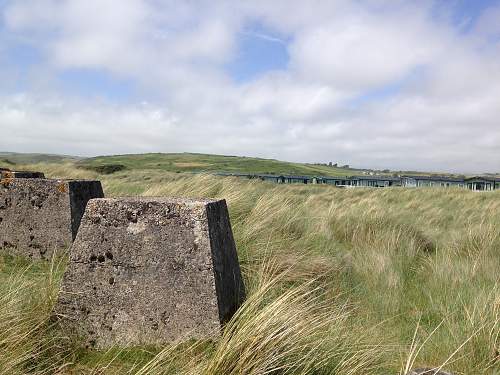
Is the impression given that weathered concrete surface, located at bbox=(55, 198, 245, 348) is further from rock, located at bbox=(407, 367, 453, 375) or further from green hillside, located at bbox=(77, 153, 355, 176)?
green hillside, located at bbox=(77, 153, 355, 176)

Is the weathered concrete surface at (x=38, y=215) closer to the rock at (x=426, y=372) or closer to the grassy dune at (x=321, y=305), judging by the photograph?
the grassy dune at (x=321, y=305)

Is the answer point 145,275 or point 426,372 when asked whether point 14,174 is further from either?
point 426,372

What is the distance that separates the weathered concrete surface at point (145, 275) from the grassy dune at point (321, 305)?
0.40 ft

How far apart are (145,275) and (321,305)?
1713 millimetres

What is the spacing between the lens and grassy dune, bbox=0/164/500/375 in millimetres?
2469

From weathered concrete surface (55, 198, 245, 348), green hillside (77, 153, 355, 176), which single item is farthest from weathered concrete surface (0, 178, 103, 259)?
green hillside (77, 153, 355, 176)

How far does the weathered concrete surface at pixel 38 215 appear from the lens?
15.2 feet

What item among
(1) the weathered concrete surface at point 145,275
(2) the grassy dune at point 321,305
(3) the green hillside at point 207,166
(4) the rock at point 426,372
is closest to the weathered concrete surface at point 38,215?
(2) the grassy dune at point 321,305

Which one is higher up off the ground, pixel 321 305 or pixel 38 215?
pixel 38 215

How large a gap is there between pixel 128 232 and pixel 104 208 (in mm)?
240

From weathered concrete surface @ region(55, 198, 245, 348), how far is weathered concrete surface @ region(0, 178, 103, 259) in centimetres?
178

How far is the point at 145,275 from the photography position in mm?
2887

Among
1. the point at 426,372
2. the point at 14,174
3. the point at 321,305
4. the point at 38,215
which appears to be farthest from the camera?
the point at 14,174

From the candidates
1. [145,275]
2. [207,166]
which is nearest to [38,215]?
[145,275]
